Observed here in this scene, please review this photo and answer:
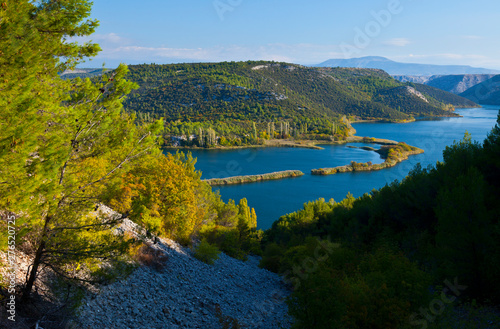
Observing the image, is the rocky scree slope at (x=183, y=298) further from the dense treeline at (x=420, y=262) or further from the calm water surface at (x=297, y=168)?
the calm water surface at (x=297, y=168)

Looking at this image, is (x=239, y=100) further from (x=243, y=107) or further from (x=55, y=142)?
(x=55, y=142)

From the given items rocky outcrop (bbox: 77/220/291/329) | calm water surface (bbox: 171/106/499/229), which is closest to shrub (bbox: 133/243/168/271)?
rocky outcrop (bbox: 77/220/291/329)

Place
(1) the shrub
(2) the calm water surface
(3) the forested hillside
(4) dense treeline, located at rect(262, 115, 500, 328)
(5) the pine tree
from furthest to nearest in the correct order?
(3) the forested hillside < (2) the calm water surface < (1) the shrub < (4) dense treeline, located at rect(262, 115, 500, 328) < (5) the pine tree

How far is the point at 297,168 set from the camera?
81.3 metres

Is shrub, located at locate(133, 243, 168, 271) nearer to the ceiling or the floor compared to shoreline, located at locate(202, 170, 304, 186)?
nearer to the ceiling

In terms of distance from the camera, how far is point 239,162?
85.4 m

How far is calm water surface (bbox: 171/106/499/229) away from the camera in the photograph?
2309 inches

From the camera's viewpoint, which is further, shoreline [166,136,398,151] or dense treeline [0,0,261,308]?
shoreline [166,136,398,151]

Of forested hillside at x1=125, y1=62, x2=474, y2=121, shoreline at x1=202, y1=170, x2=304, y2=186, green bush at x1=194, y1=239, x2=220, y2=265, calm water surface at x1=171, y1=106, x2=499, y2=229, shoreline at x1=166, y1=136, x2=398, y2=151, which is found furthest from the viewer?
forested hillside at x1=125, y1=62, x2=474, y2=121

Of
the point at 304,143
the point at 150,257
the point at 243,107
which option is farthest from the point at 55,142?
the point at 243,107

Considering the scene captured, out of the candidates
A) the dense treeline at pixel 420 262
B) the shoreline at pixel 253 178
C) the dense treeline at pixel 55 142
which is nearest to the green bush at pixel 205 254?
the dense treeline at pixel 420 262

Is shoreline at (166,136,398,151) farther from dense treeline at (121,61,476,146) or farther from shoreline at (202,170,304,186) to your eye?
shoreline at (202,170,304,186)

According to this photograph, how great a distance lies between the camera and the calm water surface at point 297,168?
58.7 meters

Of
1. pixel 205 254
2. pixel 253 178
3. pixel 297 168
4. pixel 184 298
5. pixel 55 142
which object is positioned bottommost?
pixel 253 178
